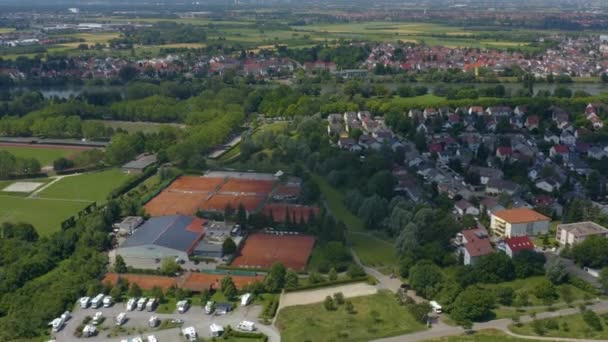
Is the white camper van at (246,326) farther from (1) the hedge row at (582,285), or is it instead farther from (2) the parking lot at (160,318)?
(1) the hedge row at (582,285)

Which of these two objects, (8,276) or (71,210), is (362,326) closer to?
(8,276)

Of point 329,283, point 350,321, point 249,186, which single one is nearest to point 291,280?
point 329,283

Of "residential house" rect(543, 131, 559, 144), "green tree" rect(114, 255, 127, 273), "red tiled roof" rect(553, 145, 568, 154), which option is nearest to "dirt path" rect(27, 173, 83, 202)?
"green tree" rect(114, 255, 127, 273)

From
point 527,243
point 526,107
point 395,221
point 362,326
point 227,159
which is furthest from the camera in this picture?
point 526,107

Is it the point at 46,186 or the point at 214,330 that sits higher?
the point at 46,186

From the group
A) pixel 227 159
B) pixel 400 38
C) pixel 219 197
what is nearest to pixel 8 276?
pixel 219 197

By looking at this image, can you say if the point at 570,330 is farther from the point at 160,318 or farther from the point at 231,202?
the point at 231,202

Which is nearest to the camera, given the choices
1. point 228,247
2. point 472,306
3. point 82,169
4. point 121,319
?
point 472,306
